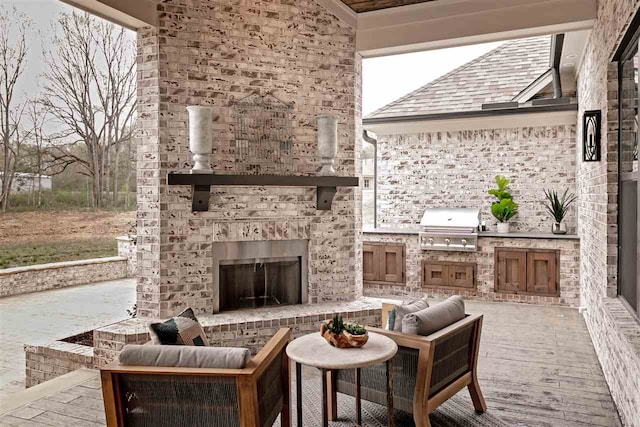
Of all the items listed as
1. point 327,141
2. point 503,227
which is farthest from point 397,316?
point 503,227

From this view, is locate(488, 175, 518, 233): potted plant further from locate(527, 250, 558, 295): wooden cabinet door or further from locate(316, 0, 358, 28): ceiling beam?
locate(316, 0, 358, 28): ceiling beam

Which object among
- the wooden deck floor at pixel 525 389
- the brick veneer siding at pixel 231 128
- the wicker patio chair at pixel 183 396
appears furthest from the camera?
the brick veneer siding at pixel 231 128

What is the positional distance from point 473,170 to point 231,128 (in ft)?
16.5

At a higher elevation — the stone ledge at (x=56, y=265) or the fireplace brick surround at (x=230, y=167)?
the fireplace brick surround at (x=230, y=167)

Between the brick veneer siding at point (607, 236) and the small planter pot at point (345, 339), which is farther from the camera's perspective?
the brick veneer siding at point (607, 236)

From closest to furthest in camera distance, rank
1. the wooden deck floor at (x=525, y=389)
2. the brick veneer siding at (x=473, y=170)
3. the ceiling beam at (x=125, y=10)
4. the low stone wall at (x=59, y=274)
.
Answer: the wooden deck floor at (x=525, y=389), the ceiling beam at (x=125, y=10), the brick veneer siding at (x=473, y=170), the low stone wall at (x=59, y=274)

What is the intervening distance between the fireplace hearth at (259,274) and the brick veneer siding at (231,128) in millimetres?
115

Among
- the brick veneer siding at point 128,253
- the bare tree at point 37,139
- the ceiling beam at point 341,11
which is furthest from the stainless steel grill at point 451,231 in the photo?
the bare tree at point 37,139

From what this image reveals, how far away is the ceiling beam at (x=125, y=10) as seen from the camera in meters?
4.41

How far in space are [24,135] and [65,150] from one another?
0.88 m

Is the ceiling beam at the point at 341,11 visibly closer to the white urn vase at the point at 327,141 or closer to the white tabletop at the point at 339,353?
the white urn vase at the point at 327,141

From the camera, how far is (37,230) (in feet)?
29.9

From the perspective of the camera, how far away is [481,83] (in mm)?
9359

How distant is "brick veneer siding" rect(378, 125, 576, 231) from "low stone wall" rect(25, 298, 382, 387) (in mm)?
3718
